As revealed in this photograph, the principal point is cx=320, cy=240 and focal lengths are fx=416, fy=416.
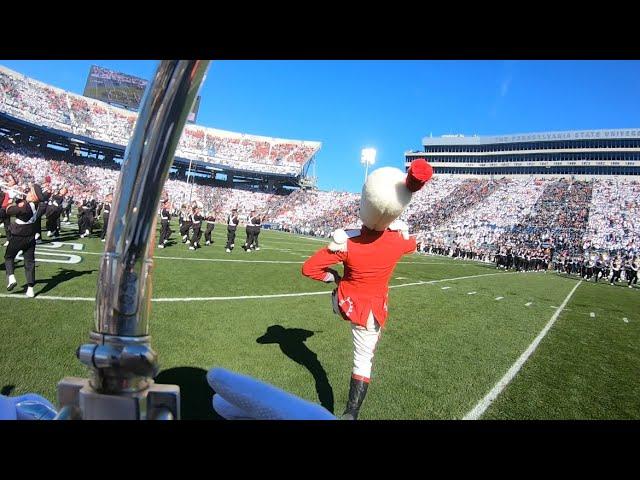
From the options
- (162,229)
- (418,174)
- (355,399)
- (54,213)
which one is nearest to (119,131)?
(162,229)

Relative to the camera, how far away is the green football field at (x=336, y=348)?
4348mm

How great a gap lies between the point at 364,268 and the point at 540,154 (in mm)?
82992

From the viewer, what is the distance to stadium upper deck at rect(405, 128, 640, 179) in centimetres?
6750

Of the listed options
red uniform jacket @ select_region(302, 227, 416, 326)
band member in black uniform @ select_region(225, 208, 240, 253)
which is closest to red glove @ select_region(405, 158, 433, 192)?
red uniform jacket @ select_region(302, 227, 416, 326)

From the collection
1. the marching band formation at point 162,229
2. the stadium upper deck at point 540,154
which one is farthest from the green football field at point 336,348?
the stadium upper deck at point 540,154

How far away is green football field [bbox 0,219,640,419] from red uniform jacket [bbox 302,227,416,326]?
1021 millimetres

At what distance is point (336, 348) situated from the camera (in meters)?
6.21

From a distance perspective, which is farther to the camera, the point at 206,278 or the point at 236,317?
the point at 206,278

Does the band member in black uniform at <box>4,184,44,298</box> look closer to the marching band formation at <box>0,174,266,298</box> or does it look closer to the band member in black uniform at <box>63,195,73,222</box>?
the marching band formation at <box>0,174,266,298</box>

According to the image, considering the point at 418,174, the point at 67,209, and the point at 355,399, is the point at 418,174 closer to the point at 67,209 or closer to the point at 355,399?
the point at 355,399
